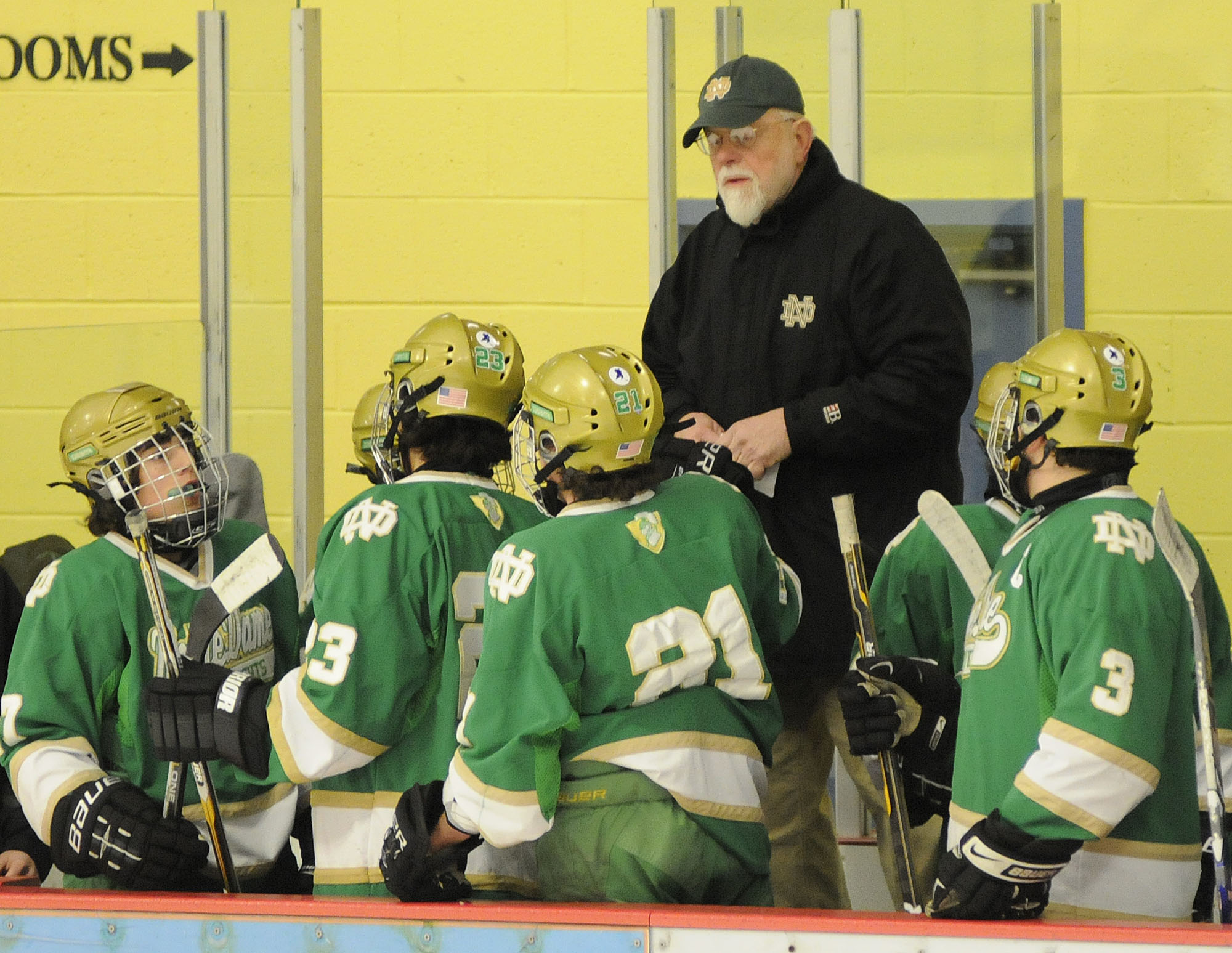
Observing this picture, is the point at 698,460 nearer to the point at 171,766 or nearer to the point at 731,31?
the point at 171,766

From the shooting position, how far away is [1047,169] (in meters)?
3.25

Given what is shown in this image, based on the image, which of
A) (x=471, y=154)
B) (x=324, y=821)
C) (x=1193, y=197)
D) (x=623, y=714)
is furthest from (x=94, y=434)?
(x=1193, y=197)

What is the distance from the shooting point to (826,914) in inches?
64.6

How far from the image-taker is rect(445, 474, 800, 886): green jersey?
1.79m

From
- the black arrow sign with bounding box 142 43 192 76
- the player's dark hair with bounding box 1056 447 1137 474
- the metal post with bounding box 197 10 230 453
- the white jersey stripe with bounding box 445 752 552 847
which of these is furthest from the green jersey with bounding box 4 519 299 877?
the black arrow sign with bounding box 142 43 192 76

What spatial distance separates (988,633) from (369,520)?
0.78 meters

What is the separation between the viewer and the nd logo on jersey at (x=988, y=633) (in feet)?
6.03

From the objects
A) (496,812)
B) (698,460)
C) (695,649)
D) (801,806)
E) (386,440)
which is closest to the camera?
(496,812)

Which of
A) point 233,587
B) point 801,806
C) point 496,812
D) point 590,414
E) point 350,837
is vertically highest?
point 590,414

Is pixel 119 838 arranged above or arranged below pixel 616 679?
below

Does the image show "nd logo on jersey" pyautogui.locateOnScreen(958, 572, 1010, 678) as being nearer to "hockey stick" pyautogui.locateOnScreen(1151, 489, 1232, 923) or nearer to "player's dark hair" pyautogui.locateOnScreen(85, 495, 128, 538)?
"hockey stick" pyautogui.locateOnScreen(1151, 489, 1232, 923)

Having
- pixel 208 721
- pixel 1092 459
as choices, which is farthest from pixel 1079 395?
pixel 208 721

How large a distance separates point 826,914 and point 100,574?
1.05 metres

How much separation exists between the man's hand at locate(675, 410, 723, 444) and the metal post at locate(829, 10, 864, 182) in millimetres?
908
